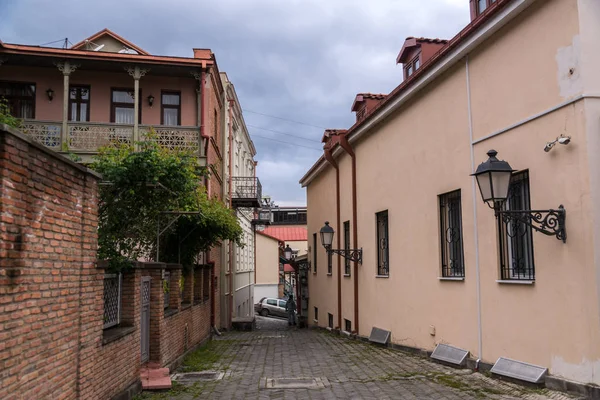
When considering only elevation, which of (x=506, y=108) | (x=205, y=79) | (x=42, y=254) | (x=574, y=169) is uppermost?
(x=205, y=79)

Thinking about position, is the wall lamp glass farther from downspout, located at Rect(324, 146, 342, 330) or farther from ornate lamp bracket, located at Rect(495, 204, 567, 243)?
downspout, located at Rect(324, 146, 342, 330)

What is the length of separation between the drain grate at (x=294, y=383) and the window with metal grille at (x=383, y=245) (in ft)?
16.6

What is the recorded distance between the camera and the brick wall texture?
4.25m

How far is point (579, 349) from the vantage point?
659 centimetres

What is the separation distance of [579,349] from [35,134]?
15280mm

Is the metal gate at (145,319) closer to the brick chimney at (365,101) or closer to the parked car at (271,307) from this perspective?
the brick chimney at (365,101)

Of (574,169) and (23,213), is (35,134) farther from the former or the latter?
(574,169)

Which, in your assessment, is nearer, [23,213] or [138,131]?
[23,213]

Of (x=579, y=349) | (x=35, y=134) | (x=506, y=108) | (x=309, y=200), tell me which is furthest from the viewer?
(x=309, y=200)

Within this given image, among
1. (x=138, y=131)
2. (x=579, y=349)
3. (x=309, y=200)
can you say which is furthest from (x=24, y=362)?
(x=309, y=200)

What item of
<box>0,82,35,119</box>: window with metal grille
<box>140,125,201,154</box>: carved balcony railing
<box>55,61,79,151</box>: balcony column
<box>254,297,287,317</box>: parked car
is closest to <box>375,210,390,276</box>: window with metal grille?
<box>140,125,201,154</box>: carved balcony railing

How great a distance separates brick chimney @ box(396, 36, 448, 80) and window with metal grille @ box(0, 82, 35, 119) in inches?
463

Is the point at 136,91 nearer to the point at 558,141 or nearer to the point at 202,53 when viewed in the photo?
the point at 202,53

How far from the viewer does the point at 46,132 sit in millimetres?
16688
